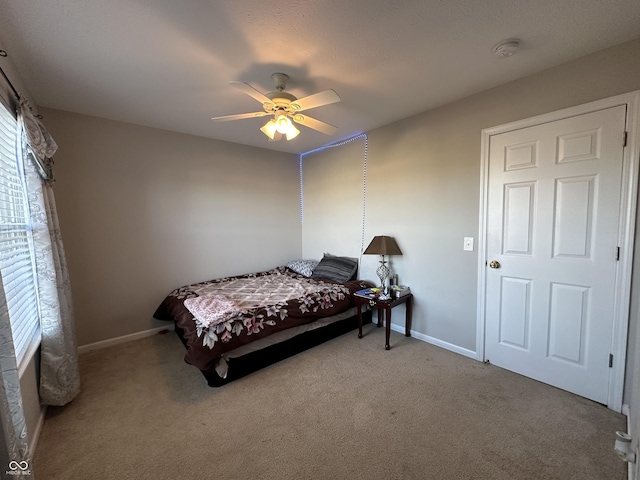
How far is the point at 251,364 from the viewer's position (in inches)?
93.2

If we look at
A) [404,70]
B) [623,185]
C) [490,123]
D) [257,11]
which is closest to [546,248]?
[623,185]

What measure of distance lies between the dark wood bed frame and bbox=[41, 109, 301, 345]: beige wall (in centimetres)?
100

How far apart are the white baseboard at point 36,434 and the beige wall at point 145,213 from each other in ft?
3.80

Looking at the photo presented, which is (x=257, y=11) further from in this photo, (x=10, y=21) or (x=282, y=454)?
(x=282, y=454)

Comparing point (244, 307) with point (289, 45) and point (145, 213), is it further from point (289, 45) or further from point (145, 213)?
point (289, 45)

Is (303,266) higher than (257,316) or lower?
higher

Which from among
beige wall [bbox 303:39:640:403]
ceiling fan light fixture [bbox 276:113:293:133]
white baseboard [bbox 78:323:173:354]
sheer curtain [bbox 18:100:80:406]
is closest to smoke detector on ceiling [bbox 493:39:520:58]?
beige wall [bbox 303:39:640:403]

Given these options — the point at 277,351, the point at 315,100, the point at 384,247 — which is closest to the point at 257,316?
the point at 277,351

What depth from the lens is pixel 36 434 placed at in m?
1.66

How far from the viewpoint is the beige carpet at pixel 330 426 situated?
146 cm

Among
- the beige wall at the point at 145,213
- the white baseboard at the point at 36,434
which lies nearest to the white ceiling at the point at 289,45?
the beige wall at the point at 145,213

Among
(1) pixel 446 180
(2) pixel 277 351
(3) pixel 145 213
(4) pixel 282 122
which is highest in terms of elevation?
(4) pixel 282 122

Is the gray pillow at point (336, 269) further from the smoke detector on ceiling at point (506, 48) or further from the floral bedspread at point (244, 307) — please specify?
the smoke detector on ceiling at point (506, 48)

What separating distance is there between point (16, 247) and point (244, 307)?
5.31 feet
